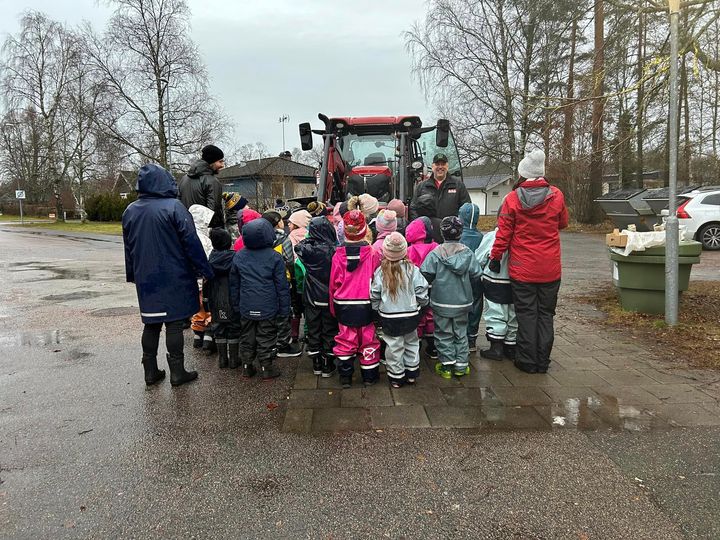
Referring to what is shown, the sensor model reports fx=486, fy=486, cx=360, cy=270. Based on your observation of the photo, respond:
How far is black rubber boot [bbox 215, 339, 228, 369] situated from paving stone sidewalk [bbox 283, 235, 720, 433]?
78cm

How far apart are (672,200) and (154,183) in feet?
18.8

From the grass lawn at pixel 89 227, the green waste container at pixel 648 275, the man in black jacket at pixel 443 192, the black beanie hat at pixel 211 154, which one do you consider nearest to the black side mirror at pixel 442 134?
the man in black jacket at pixel 443 192

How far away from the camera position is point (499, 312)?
16.5 ft

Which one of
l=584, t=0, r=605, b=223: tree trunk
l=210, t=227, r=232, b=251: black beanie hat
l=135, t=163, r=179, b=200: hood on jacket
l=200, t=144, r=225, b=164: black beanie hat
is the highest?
l=584, t=0, r=605, b=223: tree trunk

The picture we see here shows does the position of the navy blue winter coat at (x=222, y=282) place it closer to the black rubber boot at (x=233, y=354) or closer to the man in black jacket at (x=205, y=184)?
the black rubber boot at (x=233, y=354)

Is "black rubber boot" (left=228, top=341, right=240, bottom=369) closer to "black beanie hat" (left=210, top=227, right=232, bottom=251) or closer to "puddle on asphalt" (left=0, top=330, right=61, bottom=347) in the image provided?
"black beanie hat" (left=210, top=227, right=232, bottom=251)

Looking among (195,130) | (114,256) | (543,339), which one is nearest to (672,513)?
(543,339)

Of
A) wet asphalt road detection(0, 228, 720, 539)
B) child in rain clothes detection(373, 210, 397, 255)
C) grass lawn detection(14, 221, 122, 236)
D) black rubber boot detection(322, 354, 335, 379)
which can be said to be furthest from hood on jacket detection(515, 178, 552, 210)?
grass lawn detection(14, 221, 122, 236)

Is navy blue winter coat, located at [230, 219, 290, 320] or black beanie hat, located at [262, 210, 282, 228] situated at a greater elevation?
black beanie hat, located at [262, 210, 282, 228]

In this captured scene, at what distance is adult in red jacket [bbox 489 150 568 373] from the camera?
4629 mm

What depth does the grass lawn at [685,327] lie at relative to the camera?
5.11 metres

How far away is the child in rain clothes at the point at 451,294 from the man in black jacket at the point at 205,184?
265cm

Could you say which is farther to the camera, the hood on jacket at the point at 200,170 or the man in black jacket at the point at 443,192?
the man in black jacket at the point at 443,192

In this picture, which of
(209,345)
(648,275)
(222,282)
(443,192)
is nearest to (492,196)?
(648,275)
